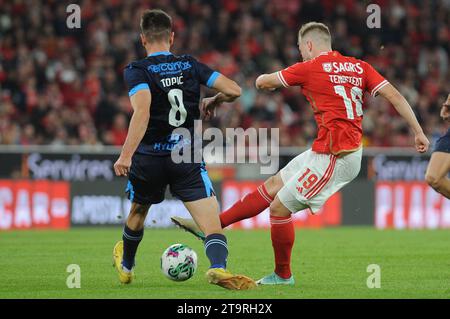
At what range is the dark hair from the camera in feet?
25.5

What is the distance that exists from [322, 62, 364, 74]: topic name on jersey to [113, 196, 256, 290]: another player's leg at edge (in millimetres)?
1440

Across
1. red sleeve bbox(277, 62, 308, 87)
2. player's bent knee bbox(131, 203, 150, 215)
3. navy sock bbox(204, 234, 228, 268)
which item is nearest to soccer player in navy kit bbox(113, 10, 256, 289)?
navy sock bbox(204, 234, 228, 268)

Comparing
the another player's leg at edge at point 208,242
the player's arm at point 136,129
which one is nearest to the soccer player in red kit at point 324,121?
the another player's leg at edge at point 208,242

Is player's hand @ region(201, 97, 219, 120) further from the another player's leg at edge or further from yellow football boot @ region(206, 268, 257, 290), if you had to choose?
yellow football boot @ region(206, 268, 257, 290)

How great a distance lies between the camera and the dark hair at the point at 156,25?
25.5ft

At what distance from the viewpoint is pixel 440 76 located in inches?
906

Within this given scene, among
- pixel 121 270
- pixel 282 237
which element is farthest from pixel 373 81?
pixel 121 270

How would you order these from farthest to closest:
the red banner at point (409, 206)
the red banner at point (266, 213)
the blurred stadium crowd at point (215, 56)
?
the blurred stadium crowd at point (215, 56)
the red banner at point (409, 206)
the red banner at point (266, 213)

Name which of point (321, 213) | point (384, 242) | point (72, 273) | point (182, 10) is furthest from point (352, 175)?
point (182, 10)

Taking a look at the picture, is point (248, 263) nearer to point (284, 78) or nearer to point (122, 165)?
point (284, 78)

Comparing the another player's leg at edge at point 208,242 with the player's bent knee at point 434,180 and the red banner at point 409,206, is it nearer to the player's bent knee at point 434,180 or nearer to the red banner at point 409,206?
the player's bent knee at point 434,180

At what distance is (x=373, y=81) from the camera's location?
827cm

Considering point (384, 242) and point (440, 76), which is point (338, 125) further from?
point (440, 76)

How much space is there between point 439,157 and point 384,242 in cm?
321
